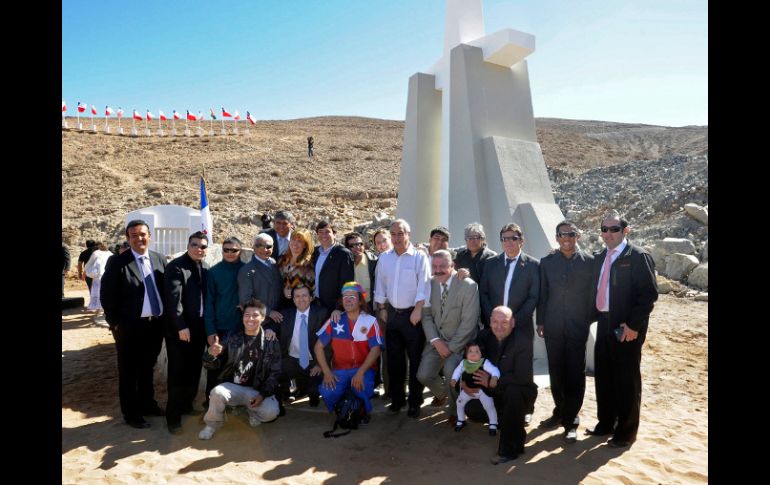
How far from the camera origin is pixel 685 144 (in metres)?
50.3

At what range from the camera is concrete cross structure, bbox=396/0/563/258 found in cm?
704

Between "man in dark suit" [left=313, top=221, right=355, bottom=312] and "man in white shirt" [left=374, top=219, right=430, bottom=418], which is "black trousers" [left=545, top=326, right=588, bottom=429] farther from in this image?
"man in dark suit" [left=313, top=221, right=355, bottom=312]

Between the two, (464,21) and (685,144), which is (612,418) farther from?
(685,144)

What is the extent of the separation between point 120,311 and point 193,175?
26.2 m

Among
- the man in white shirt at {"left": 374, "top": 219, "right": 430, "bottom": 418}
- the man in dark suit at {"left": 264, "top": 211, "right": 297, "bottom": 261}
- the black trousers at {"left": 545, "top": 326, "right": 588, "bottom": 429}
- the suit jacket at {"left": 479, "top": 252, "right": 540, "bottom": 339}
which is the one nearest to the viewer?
the black trousers at {"left": 545, "top": 326, "right": 588, "bottom": 429}

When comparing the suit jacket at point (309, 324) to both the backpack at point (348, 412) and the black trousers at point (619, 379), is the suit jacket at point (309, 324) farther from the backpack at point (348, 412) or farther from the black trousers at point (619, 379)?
the black trousers at point (619, 379)

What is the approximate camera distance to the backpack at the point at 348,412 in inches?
176

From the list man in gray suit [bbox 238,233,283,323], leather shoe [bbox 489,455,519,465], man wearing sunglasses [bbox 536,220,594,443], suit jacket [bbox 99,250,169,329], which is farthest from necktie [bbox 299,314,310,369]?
man wearing sunglasses [bbox 536,220,594,443]

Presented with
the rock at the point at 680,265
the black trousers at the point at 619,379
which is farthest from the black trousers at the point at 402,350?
the rock at the point at 680,265

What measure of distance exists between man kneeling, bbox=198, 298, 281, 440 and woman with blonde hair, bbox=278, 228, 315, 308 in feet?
1.43

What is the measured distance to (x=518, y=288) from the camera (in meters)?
4.46

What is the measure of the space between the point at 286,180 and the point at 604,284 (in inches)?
1030

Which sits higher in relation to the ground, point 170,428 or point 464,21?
point 464,21
